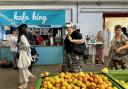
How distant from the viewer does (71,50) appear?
632 centimetres

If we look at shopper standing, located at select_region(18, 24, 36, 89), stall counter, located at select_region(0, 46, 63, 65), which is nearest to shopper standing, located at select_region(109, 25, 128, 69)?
shopper standing, located at select_region(18, 24, 36, 89)

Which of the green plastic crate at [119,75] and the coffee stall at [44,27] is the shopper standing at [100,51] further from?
the green plastic crate at [119,75]

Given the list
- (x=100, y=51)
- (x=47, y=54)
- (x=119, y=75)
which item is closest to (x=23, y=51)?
(x=119, y=75)

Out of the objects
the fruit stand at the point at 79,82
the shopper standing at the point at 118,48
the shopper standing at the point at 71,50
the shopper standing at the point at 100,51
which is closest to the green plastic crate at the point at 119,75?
the fruit stand at the point at 79,82

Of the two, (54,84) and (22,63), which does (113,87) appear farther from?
(22,63)

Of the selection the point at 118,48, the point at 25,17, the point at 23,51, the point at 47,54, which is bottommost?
the point at 47,54

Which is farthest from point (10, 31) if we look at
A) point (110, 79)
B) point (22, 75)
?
point (110, 79)

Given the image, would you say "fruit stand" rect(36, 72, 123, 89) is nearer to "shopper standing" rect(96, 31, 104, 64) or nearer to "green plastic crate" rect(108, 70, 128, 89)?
"green plastic crate" rect(108, 70, 128, 89)

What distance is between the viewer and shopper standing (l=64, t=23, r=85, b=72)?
6.29 meters

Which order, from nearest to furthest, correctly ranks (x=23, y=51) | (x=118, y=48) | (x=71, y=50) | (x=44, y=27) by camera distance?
(x=118, y=48) → (x=71, y=50) → (x=23, y=51) → (x=44, y=27)

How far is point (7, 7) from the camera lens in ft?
49.0

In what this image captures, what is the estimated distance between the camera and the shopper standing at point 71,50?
6.29m

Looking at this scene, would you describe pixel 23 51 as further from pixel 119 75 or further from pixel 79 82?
pixel 79 82

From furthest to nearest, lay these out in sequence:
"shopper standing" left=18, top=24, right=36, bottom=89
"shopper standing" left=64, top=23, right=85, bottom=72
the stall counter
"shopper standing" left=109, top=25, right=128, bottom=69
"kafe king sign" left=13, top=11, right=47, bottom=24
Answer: the stall counter < "kafe king sign" left=13, top=11, right=47, bottom=24 < "shopper standing" left=18, top=24, right=36, bottom=89 < "shopper standing" left=64, top=23, right=85, bottom=72 < "shopper standing" left=109, top=25, right=128, bottom=69
